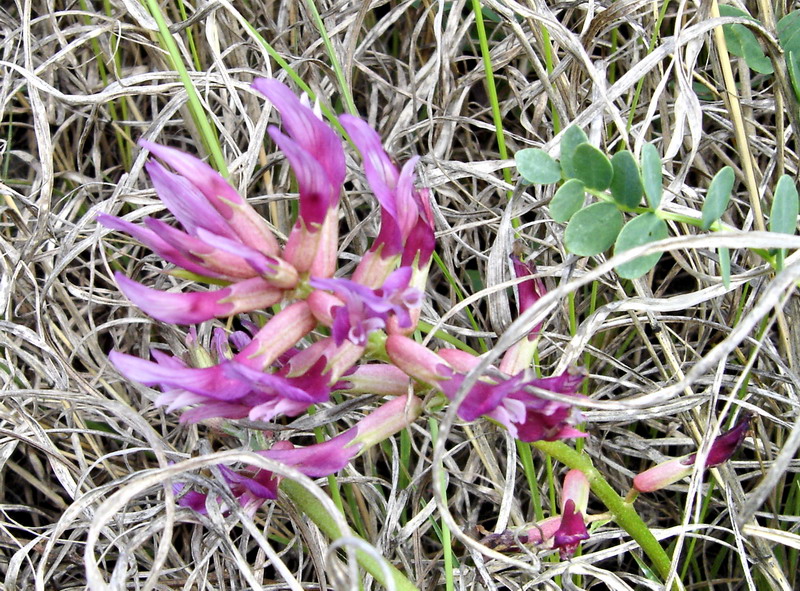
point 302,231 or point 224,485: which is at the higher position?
point 302,231

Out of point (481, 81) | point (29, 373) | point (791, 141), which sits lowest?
point (29, 373)

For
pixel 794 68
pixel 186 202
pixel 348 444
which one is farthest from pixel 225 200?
pixel 794 68

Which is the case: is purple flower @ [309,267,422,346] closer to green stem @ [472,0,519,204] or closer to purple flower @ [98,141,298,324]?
purple flower @ [98,141,298,324]

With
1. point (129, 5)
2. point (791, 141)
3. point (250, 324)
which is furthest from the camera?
point (791, 141)

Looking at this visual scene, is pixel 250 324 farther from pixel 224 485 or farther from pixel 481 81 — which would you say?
pixel 481 81

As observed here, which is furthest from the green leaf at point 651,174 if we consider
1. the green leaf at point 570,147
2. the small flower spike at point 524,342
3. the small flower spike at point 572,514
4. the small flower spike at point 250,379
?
the small flower spike at point 250,379

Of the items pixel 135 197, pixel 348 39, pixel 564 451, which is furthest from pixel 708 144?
pixel 135 197
